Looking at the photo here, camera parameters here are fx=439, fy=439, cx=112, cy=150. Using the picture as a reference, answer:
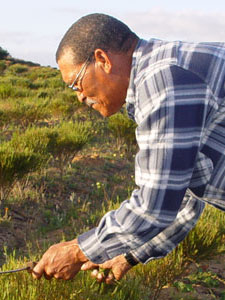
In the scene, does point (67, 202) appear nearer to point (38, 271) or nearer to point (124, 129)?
point (124, 129)

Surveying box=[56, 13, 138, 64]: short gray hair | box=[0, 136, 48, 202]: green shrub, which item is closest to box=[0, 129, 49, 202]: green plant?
box=[0, 136, 48, 202]: green shrub

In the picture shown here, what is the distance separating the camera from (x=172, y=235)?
222 cm

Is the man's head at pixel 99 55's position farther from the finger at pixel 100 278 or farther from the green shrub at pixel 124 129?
the green shrub at pixel 124 129

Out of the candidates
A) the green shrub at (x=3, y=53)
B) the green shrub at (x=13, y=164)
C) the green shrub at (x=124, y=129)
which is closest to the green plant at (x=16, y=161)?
the green shrub at (x=13, y=164)

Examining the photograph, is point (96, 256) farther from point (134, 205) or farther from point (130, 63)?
point (130, 63)

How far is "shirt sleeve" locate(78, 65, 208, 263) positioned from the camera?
4.76 ft

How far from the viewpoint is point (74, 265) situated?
1901 millimetres

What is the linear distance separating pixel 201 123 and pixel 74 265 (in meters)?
0.86

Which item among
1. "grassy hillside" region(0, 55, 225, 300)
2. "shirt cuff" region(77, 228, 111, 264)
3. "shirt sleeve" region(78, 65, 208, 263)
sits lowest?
"grassy hillside" region(0, 55, 225, 300)

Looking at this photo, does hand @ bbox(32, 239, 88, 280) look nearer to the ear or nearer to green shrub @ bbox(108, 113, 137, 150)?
the ear

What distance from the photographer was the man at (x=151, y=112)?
Result: 1464mm

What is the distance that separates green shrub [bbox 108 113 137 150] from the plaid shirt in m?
5.89

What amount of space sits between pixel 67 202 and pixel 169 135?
3936 millimetres

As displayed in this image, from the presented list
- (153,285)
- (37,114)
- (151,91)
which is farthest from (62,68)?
(37,114)
